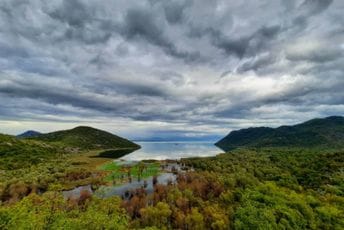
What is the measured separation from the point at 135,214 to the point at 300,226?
43.9 m

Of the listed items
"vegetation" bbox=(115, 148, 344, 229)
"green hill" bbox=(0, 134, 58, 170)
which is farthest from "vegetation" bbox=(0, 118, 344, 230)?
"green hill" bbox=(0, 134, 58, 170)

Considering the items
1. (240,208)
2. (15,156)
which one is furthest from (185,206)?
→ (15,156)

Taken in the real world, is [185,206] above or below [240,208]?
below

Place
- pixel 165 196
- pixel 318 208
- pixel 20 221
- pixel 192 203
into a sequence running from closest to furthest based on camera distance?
pixel 20 221 < pixel 318 208 < pixel 192 203 < pixel 165 196

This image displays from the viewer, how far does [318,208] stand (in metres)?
60.3

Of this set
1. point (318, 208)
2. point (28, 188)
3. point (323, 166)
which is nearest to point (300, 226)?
point (318, 208)

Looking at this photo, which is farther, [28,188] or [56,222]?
[28,188]

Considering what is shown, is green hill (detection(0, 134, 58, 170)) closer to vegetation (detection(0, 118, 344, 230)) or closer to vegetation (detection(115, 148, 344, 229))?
vegetation (detection(0, 118, 344, 230))

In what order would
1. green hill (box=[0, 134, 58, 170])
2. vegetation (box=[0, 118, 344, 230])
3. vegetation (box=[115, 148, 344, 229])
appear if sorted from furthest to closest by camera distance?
green hill (box=[0, 134, 58, 170])
vegetation (box=[115, 148, 344, 229])
vegetation (box=[0, 118, 344, 230])

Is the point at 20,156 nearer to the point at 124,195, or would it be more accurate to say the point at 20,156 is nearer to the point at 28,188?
the point at 28,188

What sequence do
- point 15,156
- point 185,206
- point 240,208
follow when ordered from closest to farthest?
point 240,208 < point 185,206 < point 15,156

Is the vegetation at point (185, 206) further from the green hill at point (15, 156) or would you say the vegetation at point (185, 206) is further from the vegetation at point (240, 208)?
the green hill at point (15, 156)

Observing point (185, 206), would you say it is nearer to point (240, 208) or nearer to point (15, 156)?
point (240, 208)

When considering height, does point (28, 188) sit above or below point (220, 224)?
above
